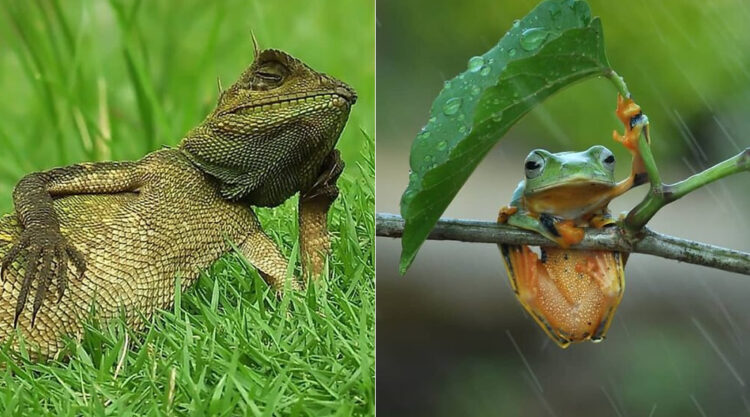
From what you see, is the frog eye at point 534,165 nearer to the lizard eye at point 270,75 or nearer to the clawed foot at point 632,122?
the clawed foot at point 632,122

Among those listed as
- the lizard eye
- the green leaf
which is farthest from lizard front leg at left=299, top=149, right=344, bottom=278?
the green leaf

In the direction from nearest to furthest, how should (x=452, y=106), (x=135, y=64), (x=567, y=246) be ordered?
1. (x=452, y=106)
2. (x=567, y=246)
3. (x=135, y=64)

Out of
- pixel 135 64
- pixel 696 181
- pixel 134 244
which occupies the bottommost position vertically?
pixel 134 244

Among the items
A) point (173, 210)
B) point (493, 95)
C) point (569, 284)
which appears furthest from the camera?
point (173, 210)

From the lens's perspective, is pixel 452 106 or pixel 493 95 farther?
pixel 452 106

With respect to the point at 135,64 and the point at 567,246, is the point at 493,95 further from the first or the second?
the point at 135,64

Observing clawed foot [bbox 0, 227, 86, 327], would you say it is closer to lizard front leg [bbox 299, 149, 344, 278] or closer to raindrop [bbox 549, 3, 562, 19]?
lizard front leg [bbox 299, 149, 344, 278]

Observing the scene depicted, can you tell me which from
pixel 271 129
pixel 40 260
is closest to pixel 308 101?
pixel 271 129
